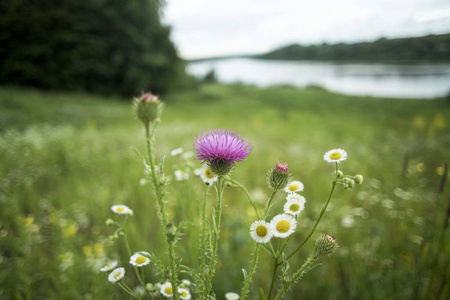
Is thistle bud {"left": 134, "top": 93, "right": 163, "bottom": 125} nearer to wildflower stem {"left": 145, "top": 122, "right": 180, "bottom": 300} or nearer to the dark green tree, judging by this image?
wildflower stem {"left": 145, "top": 122, "right": 180, "bottom": 300}

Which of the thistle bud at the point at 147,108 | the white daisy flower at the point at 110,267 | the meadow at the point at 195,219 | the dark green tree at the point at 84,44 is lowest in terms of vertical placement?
the meadow at the point at 195,219

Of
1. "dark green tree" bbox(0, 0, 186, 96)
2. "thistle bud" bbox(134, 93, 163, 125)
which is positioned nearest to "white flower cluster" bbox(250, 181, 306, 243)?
"thistle bud" bbox(134, 93, 163, 125)

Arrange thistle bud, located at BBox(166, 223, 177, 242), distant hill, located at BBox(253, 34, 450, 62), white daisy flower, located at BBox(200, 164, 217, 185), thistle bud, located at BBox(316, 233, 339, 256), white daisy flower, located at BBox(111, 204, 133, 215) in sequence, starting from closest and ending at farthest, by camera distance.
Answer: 1. thistle bud, located at BBox(166, 223, 177, 242)
2. thistle bud, located at BBox(316, 233, 339, 256)
3. white daisy flower, located at BBox(200, 164, 217, 185)
4. white daisy flower, located at BBox(111, 204, 133, 215)
5. distant hill, located at BBox(253, 34, 450, 62)

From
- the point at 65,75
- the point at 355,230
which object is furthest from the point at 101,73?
the point at 355,230

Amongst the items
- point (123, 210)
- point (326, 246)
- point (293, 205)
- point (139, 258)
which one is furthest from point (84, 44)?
point (326, 246)

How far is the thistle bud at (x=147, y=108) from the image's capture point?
0.92m

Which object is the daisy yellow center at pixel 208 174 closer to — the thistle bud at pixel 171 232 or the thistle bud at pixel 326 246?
the thistle bud at pixel 171 232

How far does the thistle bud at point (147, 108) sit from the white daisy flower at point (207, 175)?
0.99ft

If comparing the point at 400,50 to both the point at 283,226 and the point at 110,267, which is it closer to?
the point at 283,226

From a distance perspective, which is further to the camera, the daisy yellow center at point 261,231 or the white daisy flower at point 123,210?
the white daisy flower at point 123,210

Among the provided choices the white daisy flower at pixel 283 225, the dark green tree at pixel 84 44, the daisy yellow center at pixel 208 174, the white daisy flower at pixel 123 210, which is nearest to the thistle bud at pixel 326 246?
the white daisy flower at pixel 283 225

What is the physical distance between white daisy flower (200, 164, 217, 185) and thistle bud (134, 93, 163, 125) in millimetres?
300

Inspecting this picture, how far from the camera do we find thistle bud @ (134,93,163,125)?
36.1 inches

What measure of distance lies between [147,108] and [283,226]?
0.66 m
